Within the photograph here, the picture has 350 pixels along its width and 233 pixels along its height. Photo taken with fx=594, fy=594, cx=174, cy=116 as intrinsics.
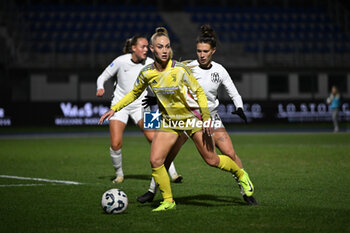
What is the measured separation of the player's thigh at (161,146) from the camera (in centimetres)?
692

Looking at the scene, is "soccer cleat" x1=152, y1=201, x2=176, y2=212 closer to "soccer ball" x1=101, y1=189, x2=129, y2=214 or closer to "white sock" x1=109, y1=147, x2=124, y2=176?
"soccer ball" x1=101, y1=189, x2=129, y2=214

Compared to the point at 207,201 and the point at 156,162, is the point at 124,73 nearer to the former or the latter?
the point at 207,201

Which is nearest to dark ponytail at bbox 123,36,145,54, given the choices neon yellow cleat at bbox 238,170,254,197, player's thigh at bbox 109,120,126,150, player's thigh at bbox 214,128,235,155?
player's thigh at bbox 109,120,126,150

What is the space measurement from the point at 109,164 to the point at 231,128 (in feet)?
54.8

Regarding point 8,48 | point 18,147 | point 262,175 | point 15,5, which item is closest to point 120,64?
point 262,175

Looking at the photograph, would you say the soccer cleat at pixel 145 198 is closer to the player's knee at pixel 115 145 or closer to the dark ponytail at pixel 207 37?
the dark ponytail at pixel 207 37

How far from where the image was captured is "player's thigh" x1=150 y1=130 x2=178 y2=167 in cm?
692

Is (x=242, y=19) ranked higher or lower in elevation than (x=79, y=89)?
higher

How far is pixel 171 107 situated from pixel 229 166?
1.02m

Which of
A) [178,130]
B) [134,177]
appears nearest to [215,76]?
[178,130]

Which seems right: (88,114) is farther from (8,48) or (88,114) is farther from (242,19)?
(242,19)

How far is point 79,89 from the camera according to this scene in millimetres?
30922

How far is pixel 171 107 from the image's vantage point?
22.9 ft

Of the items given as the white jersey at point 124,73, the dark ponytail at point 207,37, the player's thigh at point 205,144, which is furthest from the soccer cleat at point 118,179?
the dark ponytail at point 207,37
